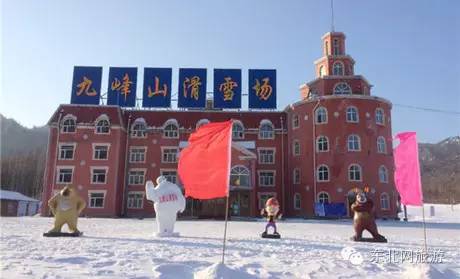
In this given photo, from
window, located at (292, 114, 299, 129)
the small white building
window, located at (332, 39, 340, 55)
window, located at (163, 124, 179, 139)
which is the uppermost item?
window, located at (332, 39, 340, 55)

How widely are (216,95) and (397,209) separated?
54.5 feet

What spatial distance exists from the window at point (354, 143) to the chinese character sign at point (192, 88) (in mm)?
11767

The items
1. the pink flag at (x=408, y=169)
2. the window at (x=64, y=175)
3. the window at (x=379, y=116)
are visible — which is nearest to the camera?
the pink flag at (x=408, y=169)

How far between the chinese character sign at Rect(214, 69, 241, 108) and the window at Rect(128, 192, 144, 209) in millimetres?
9649

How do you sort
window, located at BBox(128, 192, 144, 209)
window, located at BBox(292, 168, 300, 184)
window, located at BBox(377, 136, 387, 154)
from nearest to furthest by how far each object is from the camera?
1. window, located at BBox(377, 136, 387, 154)
2. window, located at BBox(292, 168, 300, 184)
3. window, located at BBox(128, 192, 144, 209)

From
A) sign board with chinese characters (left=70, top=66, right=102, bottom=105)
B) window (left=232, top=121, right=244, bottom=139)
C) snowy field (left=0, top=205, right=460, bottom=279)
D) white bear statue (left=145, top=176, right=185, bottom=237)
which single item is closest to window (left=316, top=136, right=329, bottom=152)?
window (left=232, top=121, right=244, bottom=139)

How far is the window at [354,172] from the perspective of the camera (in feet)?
93.8

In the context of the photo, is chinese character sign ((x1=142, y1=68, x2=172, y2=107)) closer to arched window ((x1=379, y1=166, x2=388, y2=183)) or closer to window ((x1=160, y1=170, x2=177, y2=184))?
window ((x1=160, y1=170, x2=177, y2=184))

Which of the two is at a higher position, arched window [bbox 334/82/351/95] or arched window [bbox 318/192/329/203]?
arched window [bbox 334/82/351/95]

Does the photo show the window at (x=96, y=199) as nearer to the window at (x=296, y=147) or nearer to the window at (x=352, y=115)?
the window at (x=296, y=147)

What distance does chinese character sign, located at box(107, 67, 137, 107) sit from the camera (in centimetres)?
3253

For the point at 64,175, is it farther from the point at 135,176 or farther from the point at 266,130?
the point at 266,130

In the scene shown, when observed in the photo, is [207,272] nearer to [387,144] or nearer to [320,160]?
[320,160]

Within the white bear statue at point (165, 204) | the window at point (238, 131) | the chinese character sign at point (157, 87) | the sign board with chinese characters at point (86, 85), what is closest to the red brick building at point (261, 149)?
the window at point (238, 131)
